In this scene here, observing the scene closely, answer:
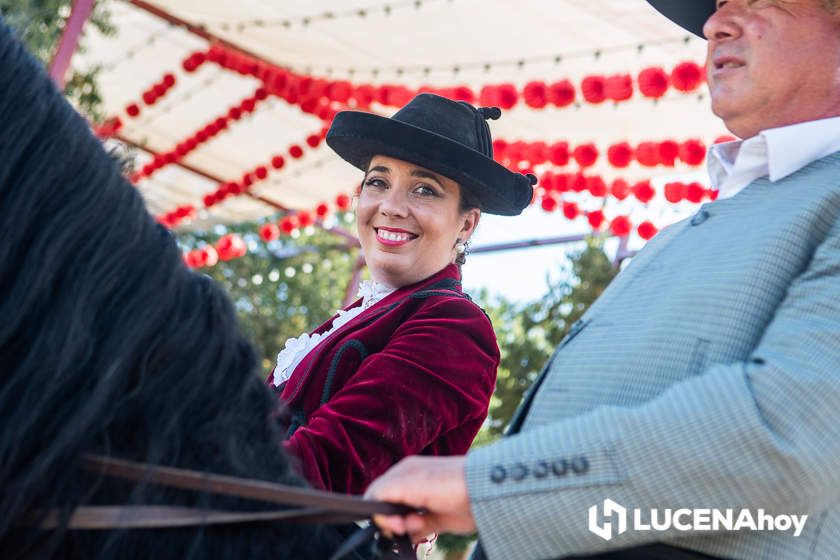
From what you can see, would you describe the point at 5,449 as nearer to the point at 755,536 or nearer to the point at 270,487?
the point at 270,487

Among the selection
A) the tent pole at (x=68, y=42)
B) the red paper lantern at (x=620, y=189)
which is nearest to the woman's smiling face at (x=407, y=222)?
the tent pole at (x=68, y=42)

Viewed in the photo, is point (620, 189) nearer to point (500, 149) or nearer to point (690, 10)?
point (500, 149)

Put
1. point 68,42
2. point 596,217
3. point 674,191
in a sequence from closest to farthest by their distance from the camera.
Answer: point 68,42, point 674,191, point 596,217

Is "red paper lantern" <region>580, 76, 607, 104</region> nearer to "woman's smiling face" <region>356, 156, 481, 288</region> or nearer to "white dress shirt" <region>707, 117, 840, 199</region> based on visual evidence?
"woman's smiling face" <region>356, 156, 481, 288</region>

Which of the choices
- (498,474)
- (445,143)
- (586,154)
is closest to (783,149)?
(498,474)

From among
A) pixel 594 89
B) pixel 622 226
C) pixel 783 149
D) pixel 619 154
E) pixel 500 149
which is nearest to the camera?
pixel 783 149

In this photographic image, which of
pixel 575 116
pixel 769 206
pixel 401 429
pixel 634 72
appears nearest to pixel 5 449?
pixel 401 429

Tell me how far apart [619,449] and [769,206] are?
475 mm

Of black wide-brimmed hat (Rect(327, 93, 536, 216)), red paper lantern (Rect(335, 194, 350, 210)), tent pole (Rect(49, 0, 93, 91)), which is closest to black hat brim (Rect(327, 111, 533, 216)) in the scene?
black wide-brimmed hat (Rect(327, 93, 536, 216))

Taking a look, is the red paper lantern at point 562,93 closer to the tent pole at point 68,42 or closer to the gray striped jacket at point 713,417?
the tent pole at point 68,42

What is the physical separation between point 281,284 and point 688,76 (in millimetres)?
16011

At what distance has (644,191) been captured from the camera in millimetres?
7867

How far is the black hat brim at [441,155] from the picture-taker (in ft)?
8.61

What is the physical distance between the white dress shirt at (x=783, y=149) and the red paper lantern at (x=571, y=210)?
6.91 m
